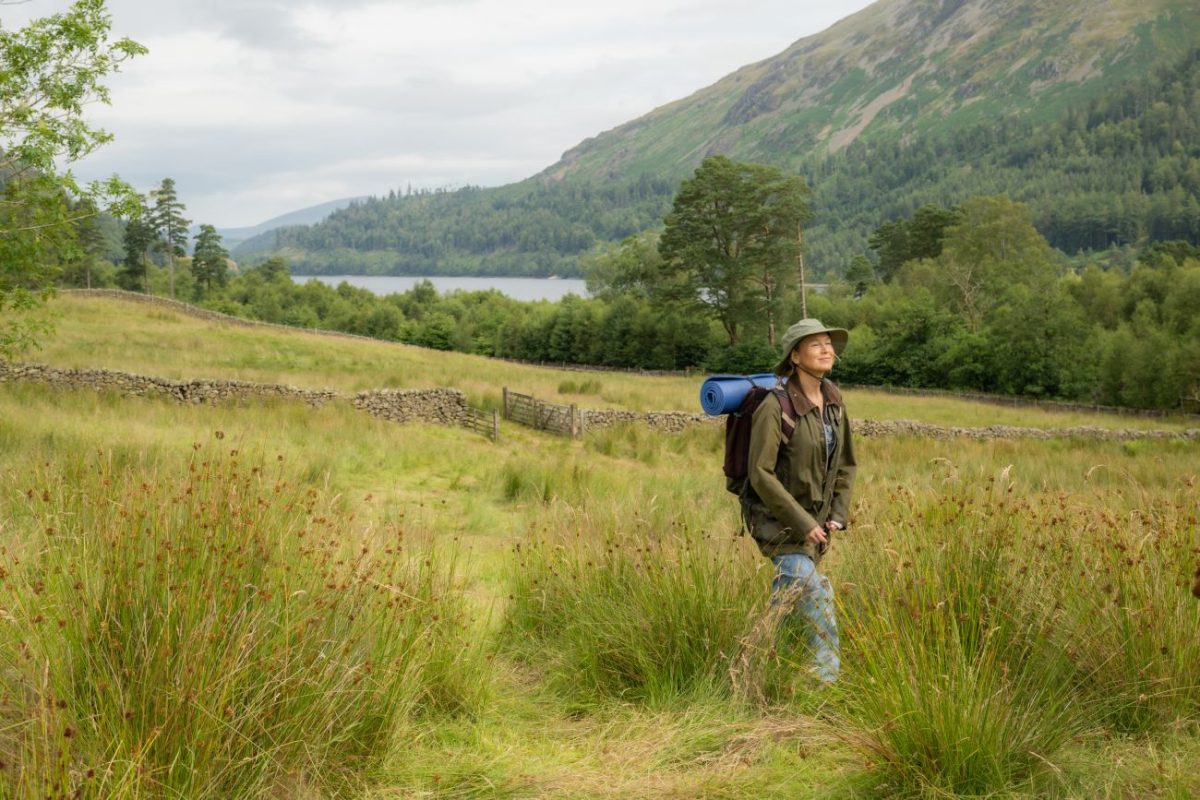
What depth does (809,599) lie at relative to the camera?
395 centimetres

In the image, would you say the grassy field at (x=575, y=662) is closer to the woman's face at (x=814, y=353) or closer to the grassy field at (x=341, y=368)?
the woman's face at (x=814, y=353)

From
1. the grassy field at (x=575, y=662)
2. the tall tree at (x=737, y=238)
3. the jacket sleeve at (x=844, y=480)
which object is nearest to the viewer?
the grassy field at (x=575, y=662)

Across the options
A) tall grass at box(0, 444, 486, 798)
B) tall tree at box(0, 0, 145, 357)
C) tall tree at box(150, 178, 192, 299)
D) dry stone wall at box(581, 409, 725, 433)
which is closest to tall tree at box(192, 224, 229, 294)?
tall tree at box(150, 178, 192, 299)

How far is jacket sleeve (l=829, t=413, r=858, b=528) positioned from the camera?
429 cm

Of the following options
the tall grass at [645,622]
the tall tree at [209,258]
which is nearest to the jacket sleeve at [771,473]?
the tall grass at [645,622]

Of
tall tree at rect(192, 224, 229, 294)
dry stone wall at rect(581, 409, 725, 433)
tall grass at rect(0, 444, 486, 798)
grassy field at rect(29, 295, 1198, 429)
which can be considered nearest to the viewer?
tall grass at rect(0, 444, 486, 798)

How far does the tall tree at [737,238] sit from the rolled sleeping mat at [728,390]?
40.5 metres

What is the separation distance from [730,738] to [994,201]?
2250 inches

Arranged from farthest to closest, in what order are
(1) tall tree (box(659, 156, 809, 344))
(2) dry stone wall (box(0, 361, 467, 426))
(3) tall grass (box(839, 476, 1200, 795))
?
(1) tall tree (box(659, 156, 809, 344))
(2) dry stone wall (box(0, 361, 467, 426))
(3) tall grass (box(839, 476, 1200, 795))

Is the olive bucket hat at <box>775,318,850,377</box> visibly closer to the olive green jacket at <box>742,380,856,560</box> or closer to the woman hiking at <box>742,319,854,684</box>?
the woman hiking at <box>742,319,854,684</box>

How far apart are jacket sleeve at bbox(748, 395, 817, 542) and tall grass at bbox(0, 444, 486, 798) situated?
60.4 inches

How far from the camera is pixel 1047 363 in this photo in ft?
130

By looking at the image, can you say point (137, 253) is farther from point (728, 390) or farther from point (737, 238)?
point (728, 390)

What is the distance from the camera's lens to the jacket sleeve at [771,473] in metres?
3.94
